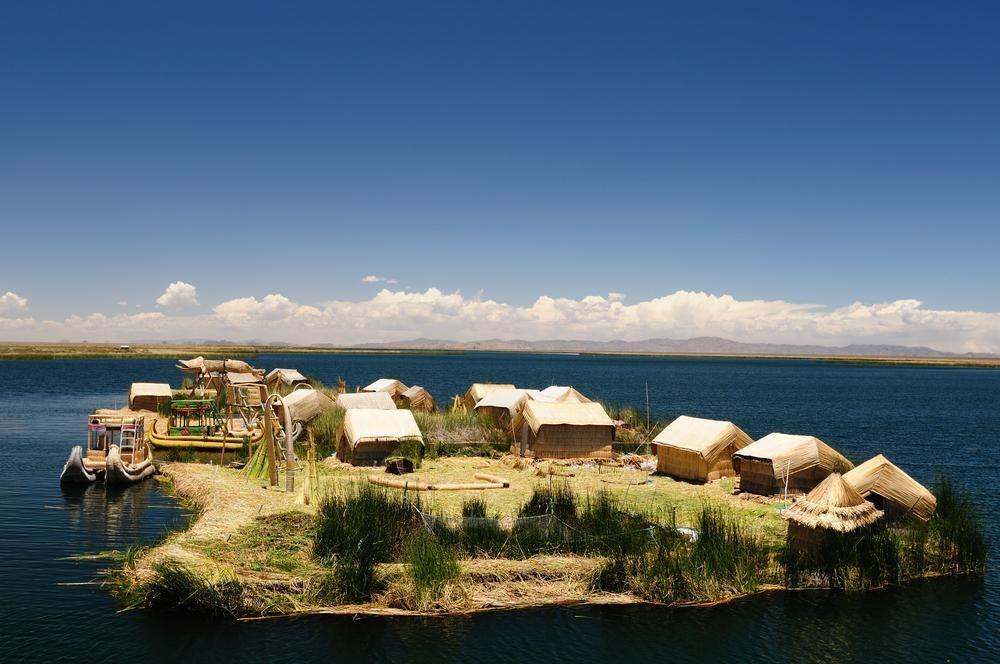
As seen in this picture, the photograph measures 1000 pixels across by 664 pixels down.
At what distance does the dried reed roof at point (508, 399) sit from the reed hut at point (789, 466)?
13.6 meters

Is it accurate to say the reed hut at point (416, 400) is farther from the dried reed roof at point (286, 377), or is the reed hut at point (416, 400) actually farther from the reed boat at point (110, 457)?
the reed boat at point (110, 457)

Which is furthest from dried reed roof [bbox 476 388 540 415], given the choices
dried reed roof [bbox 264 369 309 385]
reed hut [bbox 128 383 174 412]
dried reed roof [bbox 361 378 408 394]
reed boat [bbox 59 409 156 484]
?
dried reed roof [bbox 264 369 309 385]

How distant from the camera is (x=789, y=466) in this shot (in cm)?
2145

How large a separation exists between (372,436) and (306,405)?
363 inches

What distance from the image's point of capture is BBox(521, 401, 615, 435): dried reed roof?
28906 mm

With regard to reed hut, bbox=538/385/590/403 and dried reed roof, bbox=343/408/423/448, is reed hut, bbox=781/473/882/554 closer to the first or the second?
dried reed roof, bbox=343/408/423/448

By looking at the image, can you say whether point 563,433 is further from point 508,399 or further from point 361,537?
point 361,537

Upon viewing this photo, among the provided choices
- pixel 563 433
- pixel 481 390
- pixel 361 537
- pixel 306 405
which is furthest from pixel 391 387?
pixel 361 537

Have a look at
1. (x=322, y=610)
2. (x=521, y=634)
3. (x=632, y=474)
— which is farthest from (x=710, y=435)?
(x=322, y=610)

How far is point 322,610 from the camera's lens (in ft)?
44.1

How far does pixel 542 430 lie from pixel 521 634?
51.7 ft

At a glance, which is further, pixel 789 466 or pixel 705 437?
pixel 705 437

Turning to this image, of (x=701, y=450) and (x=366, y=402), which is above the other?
(x=366, y=402)

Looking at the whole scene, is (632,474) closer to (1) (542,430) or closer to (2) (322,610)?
(1) (542,430)
